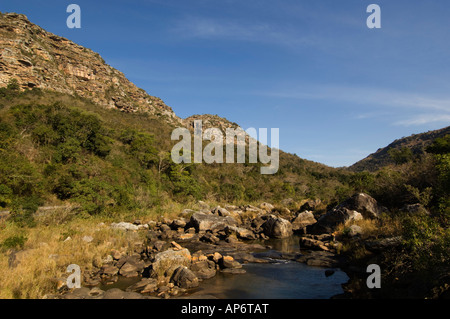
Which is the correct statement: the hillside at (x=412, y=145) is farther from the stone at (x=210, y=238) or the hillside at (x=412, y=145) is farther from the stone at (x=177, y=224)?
the stone at (x=177, y=224)

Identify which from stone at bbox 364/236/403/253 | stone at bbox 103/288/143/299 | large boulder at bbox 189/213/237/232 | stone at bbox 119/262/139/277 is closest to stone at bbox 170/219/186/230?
large boulder at bbox 189/213/237/232

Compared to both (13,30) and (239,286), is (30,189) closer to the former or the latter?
(239,286)

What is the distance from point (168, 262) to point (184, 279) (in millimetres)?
1578

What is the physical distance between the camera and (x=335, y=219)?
16.8 meters

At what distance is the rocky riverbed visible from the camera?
8617 mm

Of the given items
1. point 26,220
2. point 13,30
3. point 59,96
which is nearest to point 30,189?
point 26,220

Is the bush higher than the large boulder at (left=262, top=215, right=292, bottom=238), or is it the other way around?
the bush

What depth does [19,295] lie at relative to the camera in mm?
7023

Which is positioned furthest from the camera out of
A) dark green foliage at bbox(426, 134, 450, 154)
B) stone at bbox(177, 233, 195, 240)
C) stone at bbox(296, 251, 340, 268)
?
dark green foliage at bbox(426, 134, 450, 154)

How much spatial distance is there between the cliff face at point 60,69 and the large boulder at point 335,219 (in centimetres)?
5521

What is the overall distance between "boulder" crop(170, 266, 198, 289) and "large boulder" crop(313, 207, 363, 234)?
11.2m

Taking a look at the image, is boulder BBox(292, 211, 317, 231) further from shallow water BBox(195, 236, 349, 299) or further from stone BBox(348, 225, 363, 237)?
shallow water BBox(195, 236, 349, 299)

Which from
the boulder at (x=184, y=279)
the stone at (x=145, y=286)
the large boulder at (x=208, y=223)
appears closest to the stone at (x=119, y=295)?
the stone at (x=145, y=286)

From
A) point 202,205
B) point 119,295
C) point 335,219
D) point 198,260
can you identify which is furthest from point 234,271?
point 202,205
